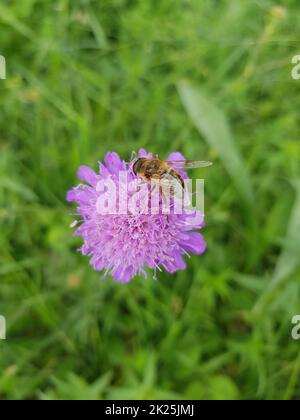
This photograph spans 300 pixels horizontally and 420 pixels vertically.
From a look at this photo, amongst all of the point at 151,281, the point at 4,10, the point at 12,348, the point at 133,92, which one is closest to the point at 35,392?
the point at 12,348

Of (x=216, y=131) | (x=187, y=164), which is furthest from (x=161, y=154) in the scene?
(x=187, y=164)

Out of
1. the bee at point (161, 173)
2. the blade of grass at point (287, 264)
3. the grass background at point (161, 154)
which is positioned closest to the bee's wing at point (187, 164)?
the bee at point (161, 173)

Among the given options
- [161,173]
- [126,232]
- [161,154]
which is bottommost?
[126,232]

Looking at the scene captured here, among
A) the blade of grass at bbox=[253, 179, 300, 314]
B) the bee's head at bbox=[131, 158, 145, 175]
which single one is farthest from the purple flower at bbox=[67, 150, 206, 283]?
the blade of grass at bbox=[253, 179, 300, 314]

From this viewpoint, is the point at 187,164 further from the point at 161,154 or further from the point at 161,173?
the point at 161,154

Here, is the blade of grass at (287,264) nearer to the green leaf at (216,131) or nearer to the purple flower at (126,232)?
the green leaf at (216,131)

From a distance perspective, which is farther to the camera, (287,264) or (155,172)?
(287,264)
